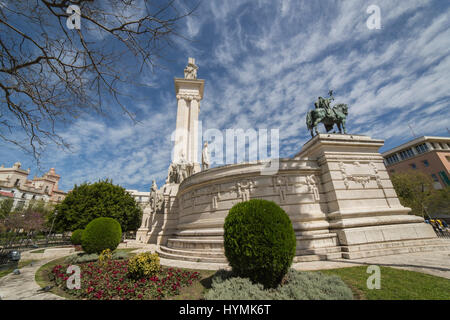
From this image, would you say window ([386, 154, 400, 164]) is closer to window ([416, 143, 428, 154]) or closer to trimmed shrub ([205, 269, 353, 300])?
window ([416, 143, 428, 154])

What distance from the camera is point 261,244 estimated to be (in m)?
5.25

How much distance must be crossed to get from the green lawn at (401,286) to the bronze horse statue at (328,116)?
10224 mm

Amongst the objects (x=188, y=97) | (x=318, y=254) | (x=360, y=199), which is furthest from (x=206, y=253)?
(x=188, y=97)

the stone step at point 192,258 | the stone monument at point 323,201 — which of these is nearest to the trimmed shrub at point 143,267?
the stone monument at point 323,201

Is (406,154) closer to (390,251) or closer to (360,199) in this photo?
(360,199)

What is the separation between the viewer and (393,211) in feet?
37.8

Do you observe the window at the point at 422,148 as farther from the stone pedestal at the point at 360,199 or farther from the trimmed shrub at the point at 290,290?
the trimmed shrub at the point at 290,290

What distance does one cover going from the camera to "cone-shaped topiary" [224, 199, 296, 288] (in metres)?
5.16

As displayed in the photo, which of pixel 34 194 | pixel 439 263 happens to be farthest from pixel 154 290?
pixel 34 194

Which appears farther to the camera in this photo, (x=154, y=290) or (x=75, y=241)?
(x=75, y=241)

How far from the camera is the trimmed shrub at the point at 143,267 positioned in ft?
23.2

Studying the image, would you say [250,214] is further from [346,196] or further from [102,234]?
[102,234]

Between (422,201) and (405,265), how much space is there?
1286 inches
